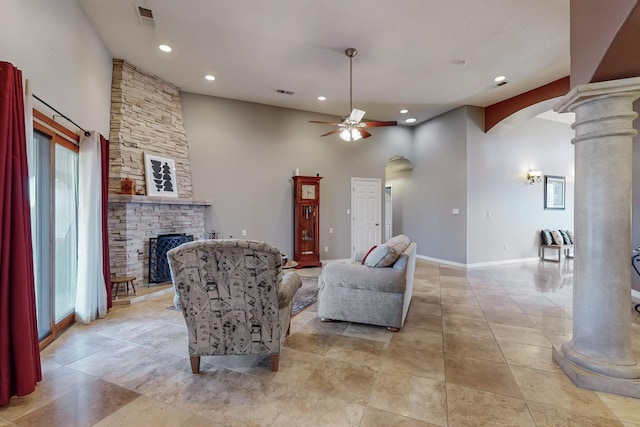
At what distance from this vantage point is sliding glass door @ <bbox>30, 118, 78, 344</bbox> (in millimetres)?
2625

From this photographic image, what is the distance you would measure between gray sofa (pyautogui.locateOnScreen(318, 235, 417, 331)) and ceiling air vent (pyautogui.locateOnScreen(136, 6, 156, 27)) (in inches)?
139

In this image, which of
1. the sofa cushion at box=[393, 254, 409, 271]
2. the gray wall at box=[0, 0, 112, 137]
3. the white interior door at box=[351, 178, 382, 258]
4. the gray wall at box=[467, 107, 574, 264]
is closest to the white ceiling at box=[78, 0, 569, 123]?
the gray wall at box=[0, 0, 112, 137]

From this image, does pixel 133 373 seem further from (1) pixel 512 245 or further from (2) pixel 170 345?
(1) pixel 512 245

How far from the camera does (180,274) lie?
2000 millimetres

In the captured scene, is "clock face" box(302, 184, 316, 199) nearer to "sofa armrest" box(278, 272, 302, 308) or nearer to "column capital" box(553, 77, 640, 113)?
"sofa armrest" box(278, 272, 302, 308)

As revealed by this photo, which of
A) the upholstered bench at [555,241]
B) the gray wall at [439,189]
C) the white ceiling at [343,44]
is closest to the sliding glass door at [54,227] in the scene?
the white ceiling at [343,44]

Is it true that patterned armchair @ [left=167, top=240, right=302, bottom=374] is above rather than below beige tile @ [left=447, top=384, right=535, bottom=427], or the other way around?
above

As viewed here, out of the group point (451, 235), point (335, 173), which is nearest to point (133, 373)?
point (335, 173)

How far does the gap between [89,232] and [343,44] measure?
3.87m

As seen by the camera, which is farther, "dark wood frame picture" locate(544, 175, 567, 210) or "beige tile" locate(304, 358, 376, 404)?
"dark wood frame picture" locate(544, 175, 567, 210)

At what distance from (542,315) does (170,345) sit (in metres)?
4.16

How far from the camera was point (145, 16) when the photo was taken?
3.31m

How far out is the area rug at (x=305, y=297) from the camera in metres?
3.68

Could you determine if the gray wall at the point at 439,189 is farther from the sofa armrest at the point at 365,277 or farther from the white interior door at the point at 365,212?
the sofa armrest at the point at 365,277
